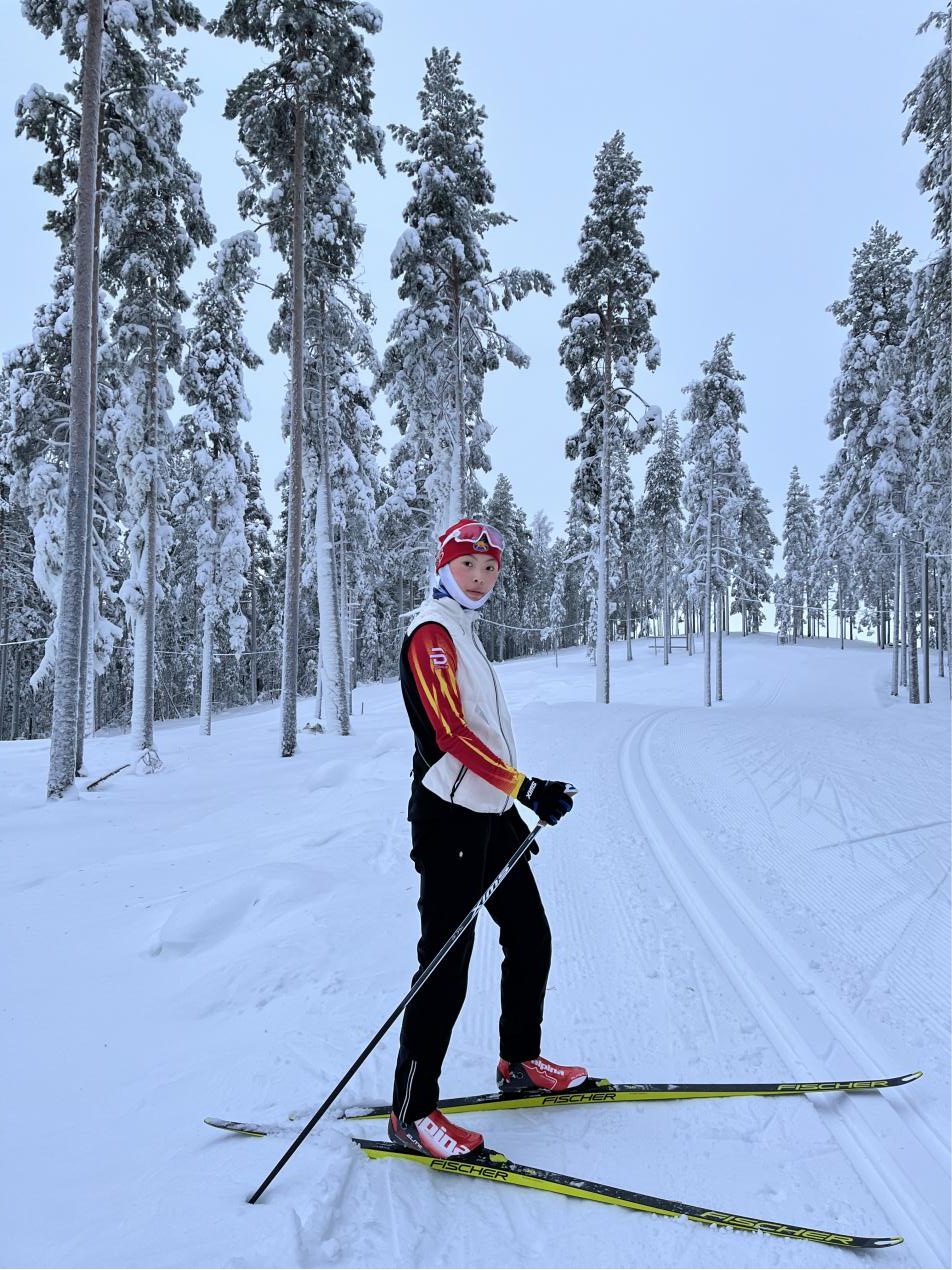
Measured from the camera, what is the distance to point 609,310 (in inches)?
863

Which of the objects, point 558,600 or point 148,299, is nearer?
point 148,299

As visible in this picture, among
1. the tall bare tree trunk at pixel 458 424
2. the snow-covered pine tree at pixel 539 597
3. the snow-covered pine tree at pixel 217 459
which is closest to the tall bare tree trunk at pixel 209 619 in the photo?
the snow-covered pine tree at pixel 217 459

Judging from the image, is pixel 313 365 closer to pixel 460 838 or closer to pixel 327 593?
pixel 327 593

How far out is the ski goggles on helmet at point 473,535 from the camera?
2850 millimetres

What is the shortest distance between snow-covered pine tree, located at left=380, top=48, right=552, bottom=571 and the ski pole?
45.7ft

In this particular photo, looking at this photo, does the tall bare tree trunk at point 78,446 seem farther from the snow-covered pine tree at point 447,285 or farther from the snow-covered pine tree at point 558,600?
the snow-covered pine tree at point 558,600

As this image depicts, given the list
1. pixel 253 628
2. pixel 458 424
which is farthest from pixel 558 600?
pixel 458 424

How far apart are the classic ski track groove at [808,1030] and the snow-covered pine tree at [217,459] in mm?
19342

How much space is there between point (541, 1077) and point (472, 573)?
2188mm

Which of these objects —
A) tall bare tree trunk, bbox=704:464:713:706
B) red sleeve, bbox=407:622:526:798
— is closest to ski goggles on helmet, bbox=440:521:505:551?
red sleeve, bbox=407:622:526:798

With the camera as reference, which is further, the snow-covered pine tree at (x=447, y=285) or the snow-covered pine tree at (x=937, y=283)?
the snow-covered pine tree at (x=447, y=285)

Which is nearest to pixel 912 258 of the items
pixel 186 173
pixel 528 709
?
pixel 528 709

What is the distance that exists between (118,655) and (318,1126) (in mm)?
34512

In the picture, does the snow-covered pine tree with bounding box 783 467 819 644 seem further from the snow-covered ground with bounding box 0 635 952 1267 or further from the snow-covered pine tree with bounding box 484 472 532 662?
the snow-covered ground with bounding box 0 635 952 1267
